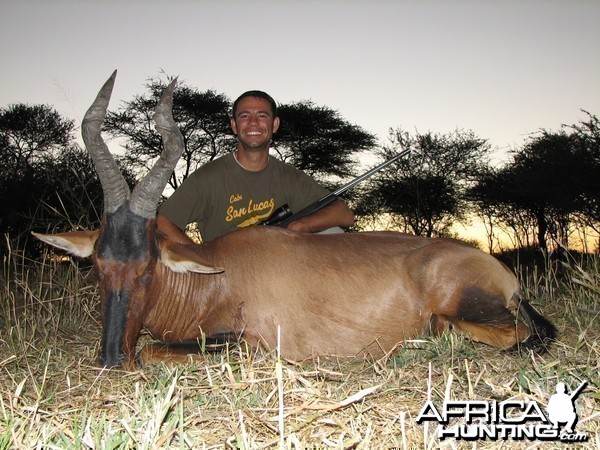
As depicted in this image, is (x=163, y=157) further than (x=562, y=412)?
Yes

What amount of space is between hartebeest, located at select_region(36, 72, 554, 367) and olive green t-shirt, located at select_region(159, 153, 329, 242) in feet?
3.81

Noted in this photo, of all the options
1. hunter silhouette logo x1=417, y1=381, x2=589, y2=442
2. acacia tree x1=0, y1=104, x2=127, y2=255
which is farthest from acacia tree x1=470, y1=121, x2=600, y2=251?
hunter silhouette logo x1=417, y1=381, x2=589, y2=442

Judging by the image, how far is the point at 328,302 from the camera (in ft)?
12.0

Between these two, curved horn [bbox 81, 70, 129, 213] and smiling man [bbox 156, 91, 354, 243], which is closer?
curved horn [bbox 81, 70, 129, 213]

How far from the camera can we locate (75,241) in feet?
11.5

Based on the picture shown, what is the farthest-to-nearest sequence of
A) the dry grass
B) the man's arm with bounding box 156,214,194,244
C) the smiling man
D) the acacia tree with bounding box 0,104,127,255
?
1. the acacia tree with bounding box 0,104,127,255
2. the smiling man
3. the man's arm with bounding box 156,214,194,244
4. the dry grass

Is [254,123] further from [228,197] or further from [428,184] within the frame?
[428,184]

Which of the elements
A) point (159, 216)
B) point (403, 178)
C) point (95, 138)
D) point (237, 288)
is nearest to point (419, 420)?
point (237, 288)

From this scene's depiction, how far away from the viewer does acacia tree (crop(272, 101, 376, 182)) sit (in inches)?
731

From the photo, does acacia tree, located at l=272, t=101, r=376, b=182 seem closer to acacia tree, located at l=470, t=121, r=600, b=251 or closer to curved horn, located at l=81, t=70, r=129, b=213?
acacia tree, located at l=470, t=121, r=600, b=251

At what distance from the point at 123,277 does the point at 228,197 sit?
1.86m

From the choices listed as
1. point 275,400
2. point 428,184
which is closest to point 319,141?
point 428,184

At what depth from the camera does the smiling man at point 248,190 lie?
4.91 metres

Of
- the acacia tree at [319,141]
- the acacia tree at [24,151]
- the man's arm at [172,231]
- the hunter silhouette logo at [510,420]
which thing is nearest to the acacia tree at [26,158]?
the acacia tree at [24,151]
